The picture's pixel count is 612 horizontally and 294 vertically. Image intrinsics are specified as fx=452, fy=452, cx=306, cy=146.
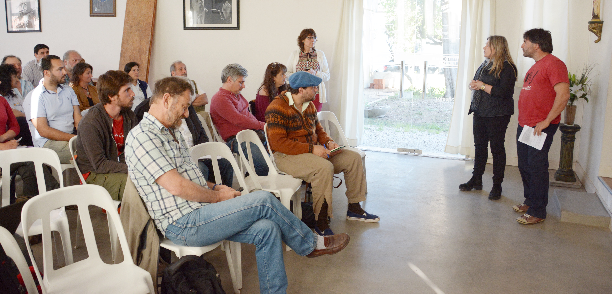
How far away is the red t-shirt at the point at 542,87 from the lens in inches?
126

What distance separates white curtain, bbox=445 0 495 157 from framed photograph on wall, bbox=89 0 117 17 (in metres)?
4.91

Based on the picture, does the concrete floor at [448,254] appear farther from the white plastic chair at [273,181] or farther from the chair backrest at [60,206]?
the chair backrest at [60,206]

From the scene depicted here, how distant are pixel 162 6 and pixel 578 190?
5.69m

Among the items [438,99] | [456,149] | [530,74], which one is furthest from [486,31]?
[530,74]

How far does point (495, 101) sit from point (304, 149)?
174 centimetres

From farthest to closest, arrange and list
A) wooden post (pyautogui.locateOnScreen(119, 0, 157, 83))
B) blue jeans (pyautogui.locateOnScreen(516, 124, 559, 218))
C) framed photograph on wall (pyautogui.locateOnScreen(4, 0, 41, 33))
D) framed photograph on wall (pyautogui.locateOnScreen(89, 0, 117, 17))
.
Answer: framed photograph on wall (pyautogui.locateOnScreen(4, 0, 41, 33)) < framed photograph on wall (pyautogui.locateOnScreen(89, 0, 117, 17)) < wooden post (pyautogui.locateOnScreen(119, 0, 157, 83)) < blue jeans (pyautogui.locateOnScreen(516, 124, 559, 218))

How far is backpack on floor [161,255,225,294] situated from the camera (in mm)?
1864

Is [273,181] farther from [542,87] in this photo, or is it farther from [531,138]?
[542,87]

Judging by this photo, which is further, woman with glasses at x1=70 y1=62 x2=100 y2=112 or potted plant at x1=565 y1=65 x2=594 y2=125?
potted plant at x1=565 y1=65 x2=594 y2=125

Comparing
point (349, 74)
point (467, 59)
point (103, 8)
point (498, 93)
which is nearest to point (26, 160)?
point (498, 93)

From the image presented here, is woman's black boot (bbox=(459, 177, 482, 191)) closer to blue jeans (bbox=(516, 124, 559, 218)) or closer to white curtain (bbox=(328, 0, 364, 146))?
blue jeans (bbox=(516, 124, 559, 218))

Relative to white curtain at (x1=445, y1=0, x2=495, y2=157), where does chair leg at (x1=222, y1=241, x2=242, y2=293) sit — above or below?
below

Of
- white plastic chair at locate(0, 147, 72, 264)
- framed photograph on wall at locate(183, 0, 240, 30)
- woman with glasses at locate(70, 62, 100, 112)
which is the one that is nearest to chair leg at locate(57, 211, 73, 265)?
white plastic chair at locate(0, 147, 72, 264)

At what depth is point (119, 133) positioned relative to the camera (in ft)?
9.67
